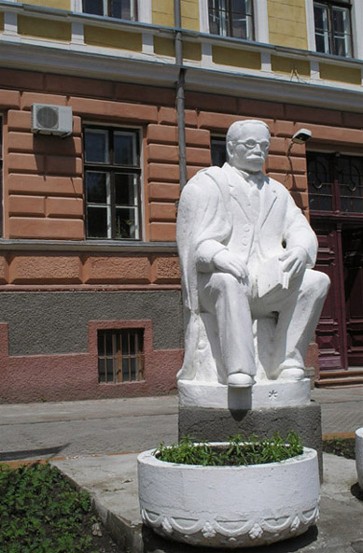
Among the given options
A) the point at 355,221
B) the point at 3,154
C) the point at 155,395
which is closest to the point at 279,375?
the point at 155,395

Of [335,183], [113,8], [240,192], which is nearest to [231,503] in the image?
[240,192]

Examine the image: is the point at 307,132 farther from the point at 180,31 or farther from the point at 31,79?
the point at 31,79

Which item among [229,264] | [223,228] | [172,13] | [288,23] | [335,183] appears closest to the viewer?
[229,264]

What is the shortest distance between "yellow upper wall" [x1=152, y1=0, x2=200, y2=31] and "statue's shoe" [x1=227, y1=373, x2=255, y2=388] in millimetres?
9167

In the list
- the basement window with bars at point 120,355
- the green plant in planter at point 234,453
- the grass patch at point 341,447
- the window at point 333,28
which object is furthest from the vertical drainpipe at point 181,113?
the green plant in planter at point 234,453

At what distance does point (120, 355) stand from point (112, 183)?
9.06ft

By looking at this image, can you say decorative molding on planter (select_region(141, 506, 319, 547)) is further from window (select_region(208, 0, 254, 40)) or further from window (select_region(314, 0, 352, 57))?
window (select_region(314, 0, 352, 57))

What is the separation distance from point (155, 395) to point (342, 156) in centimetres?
606

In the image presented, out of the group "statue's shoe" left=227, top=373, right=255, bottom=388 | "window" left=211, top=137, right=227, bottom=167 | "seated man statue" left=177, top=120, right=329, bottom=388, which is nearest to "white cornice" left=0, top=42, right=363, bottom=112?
"window" left=211, top=137, right=227, bottom=167

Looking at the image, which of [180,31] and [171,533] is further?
[180,31]

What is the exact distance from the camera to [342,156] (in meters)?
13.7

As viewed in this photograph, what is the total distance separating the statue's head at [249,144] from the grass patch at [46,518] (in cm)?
229

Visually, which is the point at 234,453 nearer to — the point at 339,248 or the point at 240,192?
the point at 240,192

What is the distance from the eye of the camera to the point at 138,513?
11.9ft
